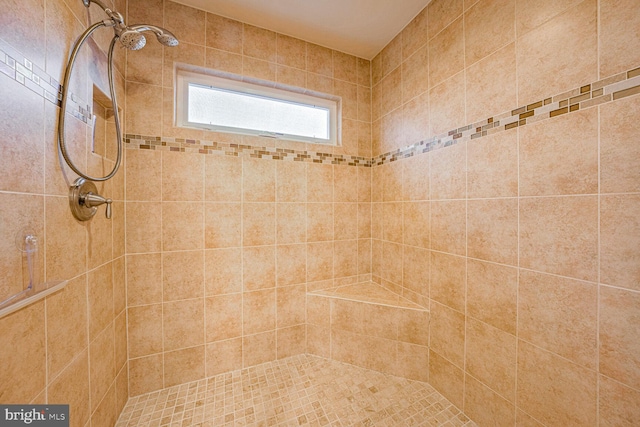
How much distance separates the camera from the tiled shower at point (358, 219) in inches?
30.4

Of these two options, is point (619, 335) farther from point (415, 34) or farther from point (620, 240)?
point (415, 34)

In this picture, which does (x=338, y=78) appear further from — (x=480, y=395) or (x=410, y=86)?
(x=480, y=395)

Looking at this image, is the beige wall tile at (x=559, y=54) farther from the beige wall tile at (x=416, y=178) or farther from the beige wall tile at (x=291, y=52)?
the beige wall tile at (x=291, y=52)

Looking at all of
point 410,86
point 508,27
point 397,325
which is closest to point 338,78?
point 410,86

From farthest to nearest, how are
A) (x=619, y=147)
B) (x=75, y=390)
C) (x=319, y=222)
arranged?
(x=319, y=222), (x=75, y=390), (x=619, y=147)

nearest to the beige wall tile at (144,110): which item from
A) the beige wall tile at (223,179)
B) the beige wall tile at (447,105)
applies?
the beige wall tile at (223,179)

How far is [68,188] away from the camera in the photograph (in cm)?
89

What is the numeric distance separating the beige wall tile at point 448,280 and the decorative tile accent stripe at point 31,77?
193cm

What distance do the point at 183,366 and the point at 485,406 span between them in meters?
1.79

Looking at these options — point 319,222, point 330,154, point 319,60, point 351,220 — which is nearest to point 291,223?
point 319,222

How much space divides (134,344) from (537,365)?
84.4 inches

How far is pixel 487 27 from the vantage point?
1.18m

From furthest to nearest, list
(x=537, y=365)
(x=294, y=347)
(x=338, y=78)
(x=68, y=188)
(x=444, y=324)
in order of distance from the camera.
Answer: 1. (x=338, y=78)
2. (x=294, y=347)
3. (x=444, y=324)
4. (x=537, y=365)
5. (x=68, y=188)

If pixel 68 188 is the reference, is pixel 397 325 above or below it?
below
